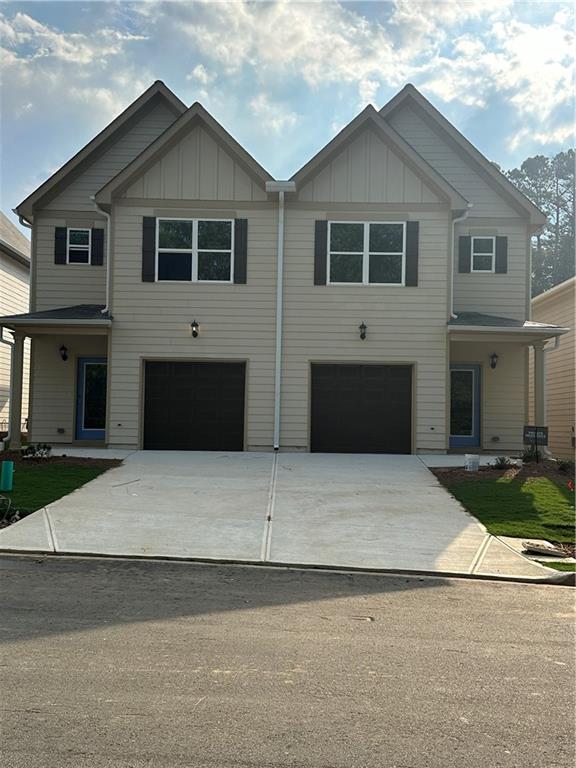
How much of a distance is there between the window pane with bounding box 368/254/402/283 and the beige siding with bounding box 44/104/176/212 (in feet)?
22.8

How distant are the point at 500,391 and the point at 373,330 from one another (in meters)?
3.80

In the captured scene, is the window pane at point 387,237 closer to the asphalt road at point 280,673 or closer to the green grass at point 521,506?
the green grass at point 521,506

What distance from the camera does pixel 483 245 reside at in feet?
55.8

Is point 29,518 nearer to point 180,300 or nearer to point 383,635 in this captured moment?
point 383,635

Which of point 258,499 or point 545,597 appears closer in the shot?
point 545,597

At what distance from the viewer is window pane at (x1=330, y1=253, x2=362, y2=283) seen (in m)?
15.6

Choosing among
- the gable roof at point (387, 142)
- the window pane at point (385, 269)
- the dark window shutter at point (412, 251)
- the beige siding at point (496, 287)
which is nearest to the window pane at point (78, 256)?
the gable roof at point (387, 142)

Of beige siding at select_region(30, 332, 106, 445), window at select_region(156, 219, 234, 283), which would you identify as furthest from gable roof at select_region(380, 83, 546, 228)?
beige siding at select_region(30, 332, 106, 445)

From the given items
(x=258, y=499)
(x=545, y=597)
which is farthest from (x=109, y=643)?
(x=258, y=499)

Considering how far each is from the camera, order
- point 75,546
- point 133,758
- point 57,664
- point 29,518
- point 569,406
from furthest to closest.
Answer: point 569,406, point 29,518, point 75,546, point 57,664, point 133,758

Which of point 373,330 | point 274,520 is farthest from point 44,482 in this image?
point 373,330

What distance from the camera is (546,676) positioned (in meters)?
4.32

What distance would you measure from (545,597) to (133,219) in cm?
1254

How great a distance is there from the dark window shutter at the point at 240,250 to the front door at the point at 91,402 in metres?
4.20
